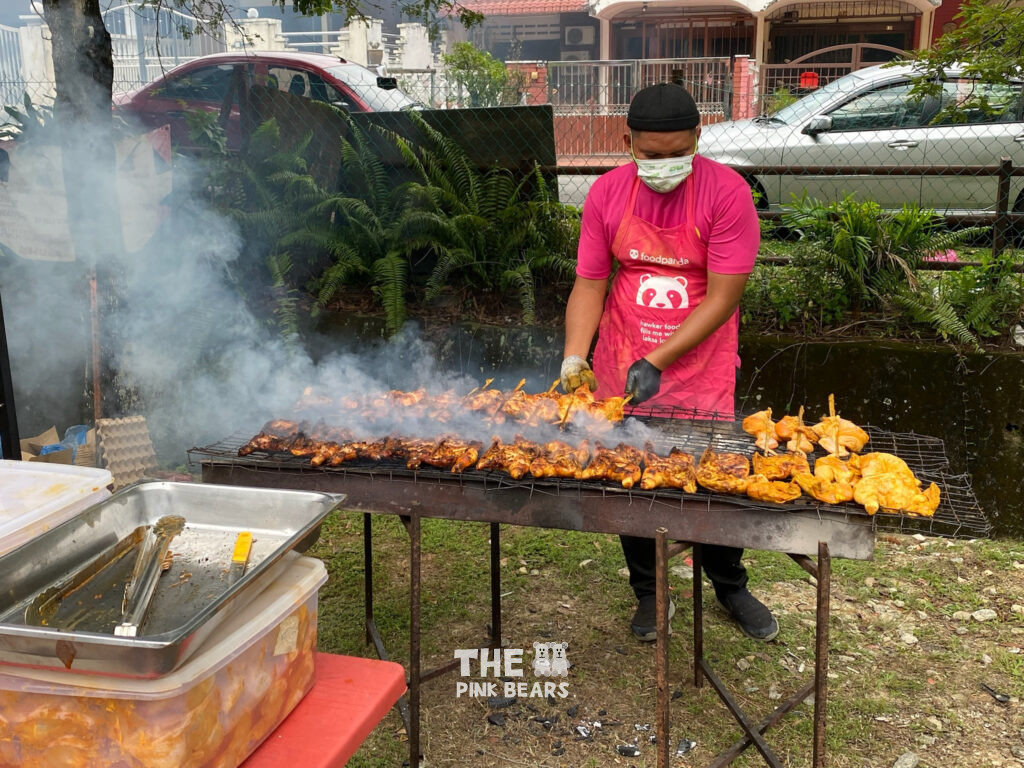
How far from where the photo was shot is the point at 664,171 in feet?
12.4

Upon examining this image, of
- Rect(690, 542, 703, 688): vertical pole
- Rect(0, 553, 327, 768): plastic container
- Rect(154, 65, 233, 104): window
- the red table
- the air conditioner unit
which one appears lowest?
Rect(690, 542, 703, 688): vertical pole

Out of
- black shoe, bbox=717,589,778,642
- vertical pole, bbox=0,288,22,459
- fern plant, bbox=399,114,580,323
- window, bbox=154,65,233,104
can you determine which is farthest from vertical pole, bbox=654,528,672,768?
window, bbox=154,65,233,104

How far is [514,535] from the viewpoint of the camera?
5711mm

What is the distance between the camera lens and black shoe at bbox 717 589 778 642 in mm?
4344

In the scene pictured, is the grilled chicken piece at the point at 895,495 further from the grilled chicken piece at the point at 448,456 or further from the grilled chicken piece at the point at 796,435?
the grilled chicken piece at the point at 448,456

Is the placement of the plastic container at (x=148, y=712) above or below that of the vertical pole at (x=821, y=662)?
above

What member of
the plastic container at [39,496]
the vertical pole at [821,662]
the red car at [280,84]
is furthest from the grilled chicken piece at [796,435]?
the red car at [280,84]

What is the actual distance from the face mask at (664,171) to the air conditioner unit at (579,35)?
21857 millimetres

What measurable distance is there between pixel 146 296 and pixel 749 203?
4.73 meters

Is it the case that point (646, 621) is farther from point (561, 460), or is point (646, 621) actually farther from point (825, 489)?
point (825, 489)

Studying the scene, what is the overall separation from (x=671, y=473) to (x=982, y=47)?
423 cm

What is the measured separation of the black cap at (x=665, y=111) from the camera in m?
3.65

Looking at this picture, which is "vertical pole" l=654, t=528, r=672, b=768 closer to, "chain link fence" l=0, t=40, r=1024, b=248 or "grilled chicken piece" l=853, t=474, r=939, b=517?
"grilled chicken piece" l=853, t=474, r=939, b=517

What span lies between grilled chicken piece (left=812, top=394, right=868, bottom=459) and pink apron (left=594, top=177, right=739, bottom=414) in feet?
1.98
